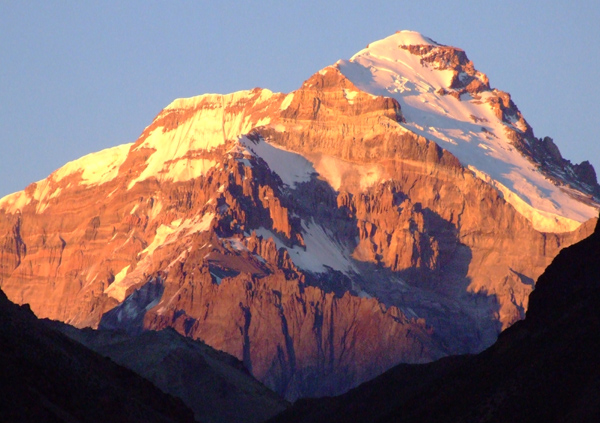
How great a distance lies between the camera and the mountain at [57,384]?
4252 inches

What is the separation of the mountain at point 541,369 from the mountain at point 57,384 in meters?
18.4

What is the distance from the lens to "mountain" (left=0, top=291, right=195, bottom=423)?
108000 mm

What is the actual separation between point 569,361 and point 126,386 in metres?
39.1

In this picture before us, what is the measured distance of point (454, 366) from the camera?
142m

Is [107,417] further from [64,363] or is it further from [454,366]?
[454,366]

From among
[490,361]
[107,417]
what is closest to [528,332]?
[490,361]

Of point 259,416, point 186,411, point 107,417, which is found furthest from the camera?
point 259,416

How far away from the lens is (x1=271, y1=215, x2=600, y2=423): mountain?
10744 cm

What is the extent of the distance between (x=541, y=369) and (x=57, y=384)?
98.5 feet

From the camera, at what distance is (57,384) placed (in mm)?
117375

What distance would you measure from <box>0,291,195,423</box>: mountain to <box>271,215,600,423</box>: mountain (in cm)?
1835

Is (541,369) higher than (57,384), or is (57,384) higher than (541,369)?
(57,384)

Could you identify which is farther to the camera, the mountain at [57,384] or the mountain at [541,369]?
the mountain at [57,384]

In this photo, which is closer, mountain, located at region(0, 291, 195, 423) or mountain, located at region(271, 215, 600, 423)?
mountain, located at region(271, 215, 600, 423)
